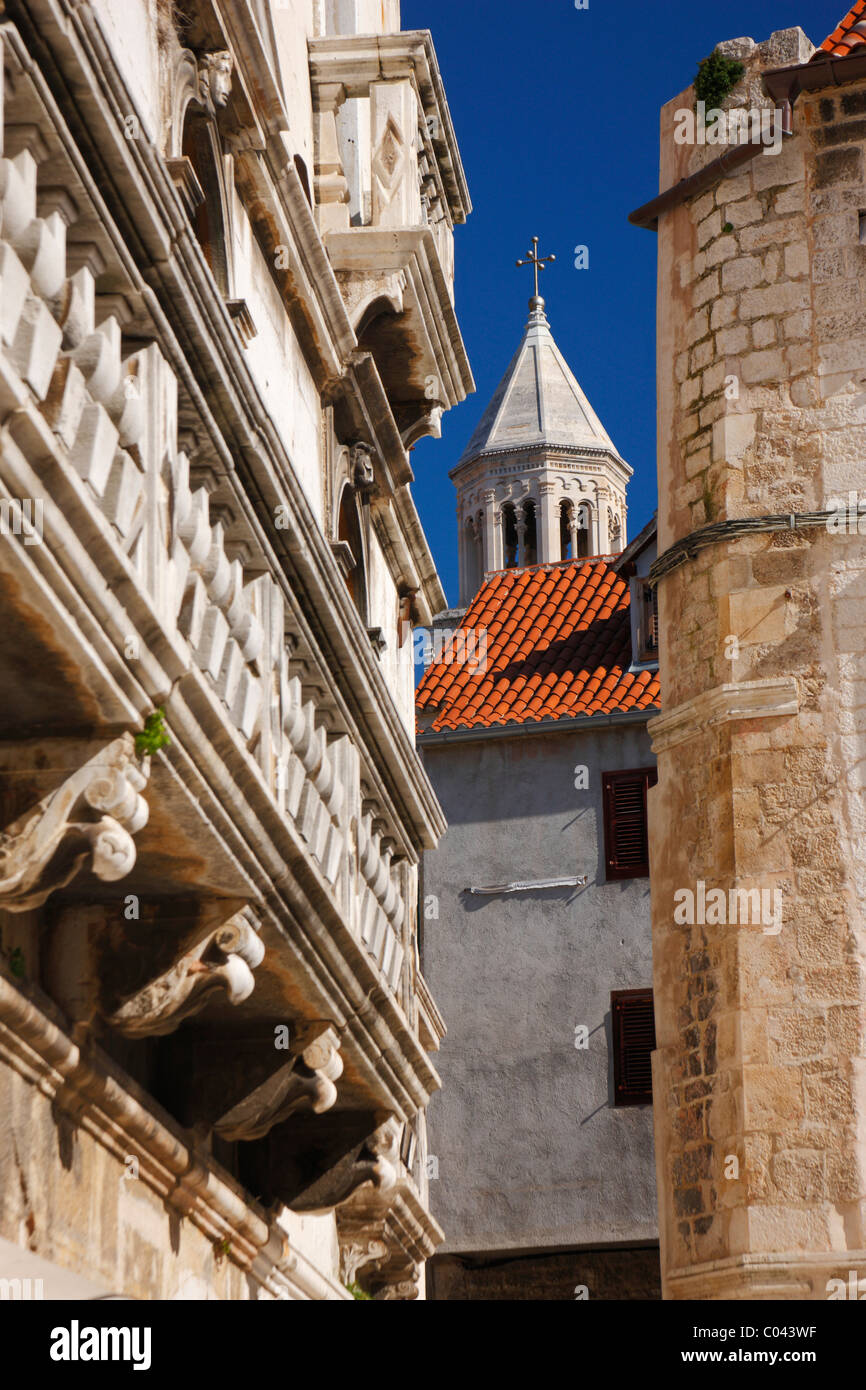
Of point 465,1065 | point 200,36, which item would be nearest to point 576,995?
point 465,1065

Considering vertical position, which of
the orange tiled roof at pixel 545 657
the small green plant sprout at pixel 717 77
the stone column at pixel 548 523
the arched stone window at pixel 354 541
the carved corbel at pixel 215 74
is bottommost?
the arched stone window at pixel 354 541

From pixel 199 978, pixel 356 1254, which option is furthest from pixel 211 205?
pixel 356 1254

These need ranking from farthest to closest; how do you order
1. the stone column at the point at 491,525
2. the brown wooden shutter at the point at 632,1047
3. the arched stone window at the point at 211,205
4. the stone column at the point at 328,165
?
the stone column at the point at 491,525 < the brown wooden shutter at the point at 632,1047 < the stone column at the point at 328,165 < the arched stone window at the point at 211,205

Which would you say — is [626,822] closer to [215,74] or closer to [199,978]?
[215,74]

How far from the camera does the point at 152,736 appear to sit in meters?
6.34

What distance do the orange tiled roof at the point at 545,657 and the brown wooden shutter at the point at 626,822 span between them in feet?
2.58

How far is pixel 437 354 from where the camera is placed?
1335 centimetres

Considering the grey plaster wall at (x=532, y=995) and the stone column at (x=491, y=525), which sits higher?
the stone column at (x=491, y=525)

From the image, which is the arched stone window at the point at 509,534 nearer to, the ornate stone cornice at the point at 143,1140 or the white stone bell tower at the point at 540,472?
the white stone bell tower at the point at 540,472

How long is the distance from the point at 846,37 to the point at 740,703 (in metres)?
4.35

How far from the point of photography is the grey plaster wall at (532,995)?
71.9 ft

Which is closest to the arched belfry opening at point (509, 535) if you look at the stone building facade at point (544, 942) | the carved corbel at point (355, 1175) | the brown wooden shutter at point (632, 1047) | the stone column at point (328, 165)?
the stone building facade at point (544, 942)
